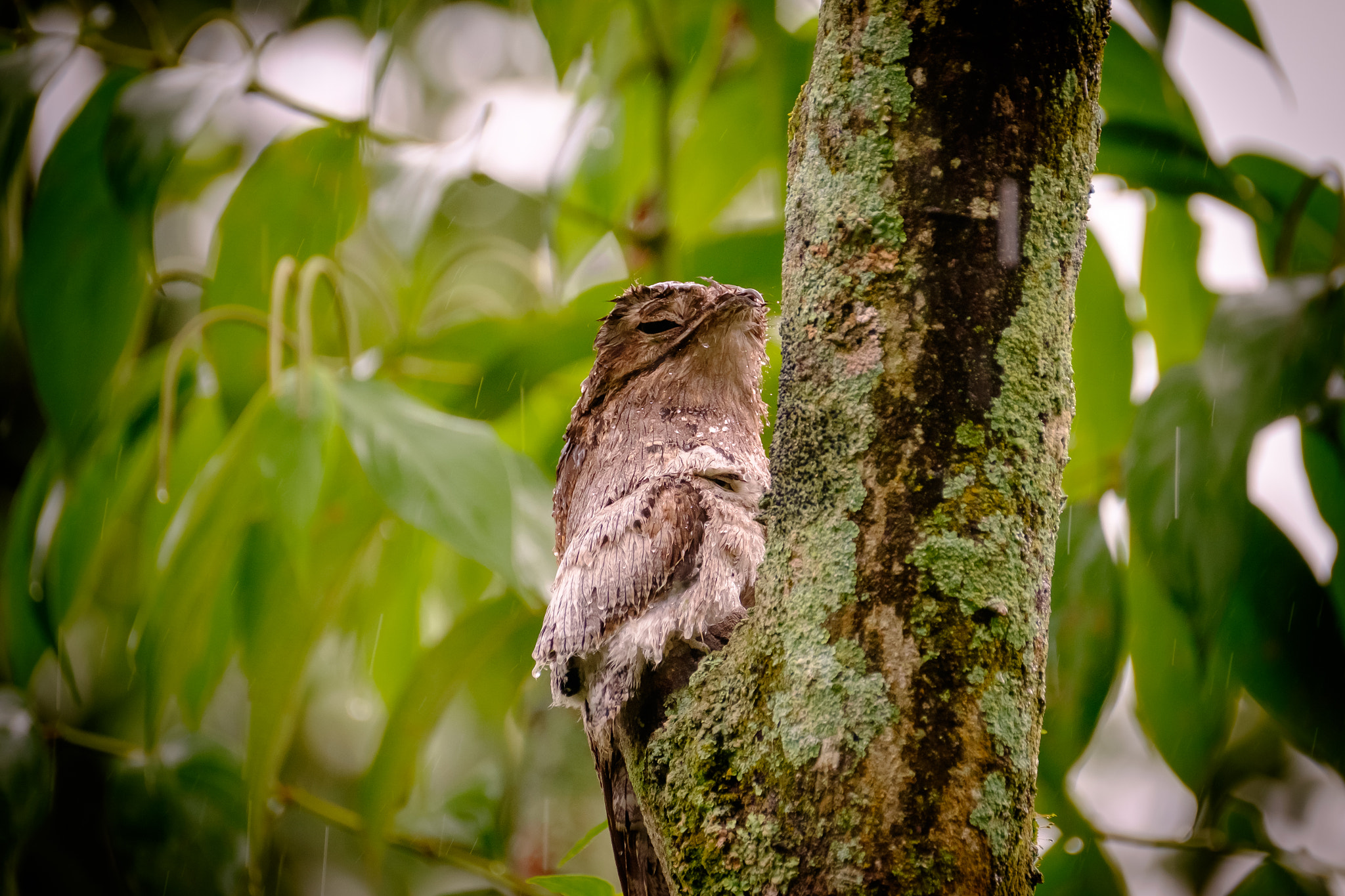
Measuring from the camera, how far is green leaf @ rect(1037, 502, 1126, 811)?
2076 mm

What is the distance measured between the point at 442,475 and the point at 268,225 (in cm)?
134

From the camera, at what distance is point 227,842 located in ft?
8.92

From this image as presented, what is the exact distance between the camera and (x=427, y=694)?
226 cm

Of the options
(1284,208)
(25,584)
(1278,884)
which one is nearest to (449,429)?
(25,584)

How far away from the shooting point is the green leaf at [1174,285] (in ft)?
7.91

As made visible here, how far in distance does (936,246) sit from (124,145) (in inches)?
83.9

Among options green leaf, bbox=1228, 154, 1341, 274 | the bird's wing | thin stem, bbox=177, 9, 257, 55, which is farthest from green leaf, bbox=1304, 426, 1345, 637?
thin stem, bbox=177, 9, 257, 55

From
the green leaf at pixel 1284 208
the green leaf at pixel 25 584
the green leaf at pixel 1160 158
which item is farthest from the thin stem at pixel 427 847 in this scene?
the green leaf at pixel 1284 208

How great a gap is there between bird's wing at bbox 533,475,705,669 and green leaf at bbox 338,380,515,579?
0.47 meters

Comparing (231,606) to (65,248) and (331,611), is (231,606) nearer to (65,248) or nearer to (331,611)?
(331,611)

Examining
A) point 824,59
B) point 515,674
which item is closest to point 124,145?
point 515,674

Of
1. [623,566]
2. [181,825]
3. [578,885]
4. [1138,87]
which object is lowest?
[181,825]

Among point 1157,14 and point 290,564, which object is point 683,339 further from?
point 1157,14

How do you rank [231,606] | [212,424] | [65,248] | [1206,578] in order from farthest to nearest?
[212,424]
[231,606]
[65,248]
[1206,578]
